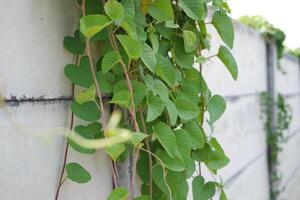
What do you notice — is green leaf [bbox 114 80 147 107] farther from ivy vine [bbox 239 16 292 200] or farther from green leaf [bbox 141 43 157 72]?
ivy vine [bbox 239 16 292 200]

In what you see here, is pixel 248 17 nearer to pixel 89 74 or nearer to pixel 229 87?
pixel 229 87

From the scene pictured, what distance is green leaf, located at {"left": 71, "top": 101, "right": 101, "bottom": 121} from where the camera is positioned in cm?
93

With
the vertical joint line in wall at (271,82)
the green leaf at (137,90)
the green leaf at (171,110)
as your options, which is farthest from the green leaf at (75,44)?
the vertical joint line in wall at (271,82)

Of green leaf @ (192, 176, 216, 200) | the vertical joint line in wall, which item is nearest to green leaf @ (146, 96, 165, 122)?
green leaf @ (192, 176, 216, 200)

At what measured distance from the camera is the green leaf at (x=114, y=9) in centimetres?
84

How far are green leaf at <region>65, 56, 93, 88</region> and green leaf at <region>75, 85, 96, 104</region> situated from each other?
36mm

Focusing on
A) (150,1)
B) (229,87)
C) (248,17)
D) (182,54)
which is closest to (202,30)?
(182,54)

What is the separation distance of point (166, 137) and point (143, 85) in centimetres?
13

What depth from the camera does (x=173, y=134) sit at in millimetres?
974

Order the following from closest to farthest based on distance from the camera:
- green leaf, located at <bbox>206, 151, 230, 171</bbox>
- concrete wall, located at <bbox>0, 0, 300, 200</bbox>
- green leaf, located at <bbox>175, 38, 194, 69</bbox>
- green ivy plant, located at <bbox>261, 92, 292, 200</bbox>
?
concrete wall, located at <bbox>0, 0, 300, 200</bbox> → green leaf, located at <bbox>175, 38, 194, 69</bbox> → green leaf, located at <bbox>206, 151, 230, 171</bbox> → green ivy plant, located at <bbox>261, 92, 292, 200</bbox>

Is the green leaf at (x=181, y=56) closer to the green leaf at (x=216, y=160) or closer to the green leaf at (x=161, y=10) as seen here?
the green leaf at (x=161, y=10)

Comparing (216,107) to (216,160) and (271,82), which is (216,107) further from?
(271,82)

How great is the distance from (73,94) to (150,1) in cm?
26

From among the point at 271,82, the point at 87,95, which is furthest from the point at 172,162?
the point at 271,82
